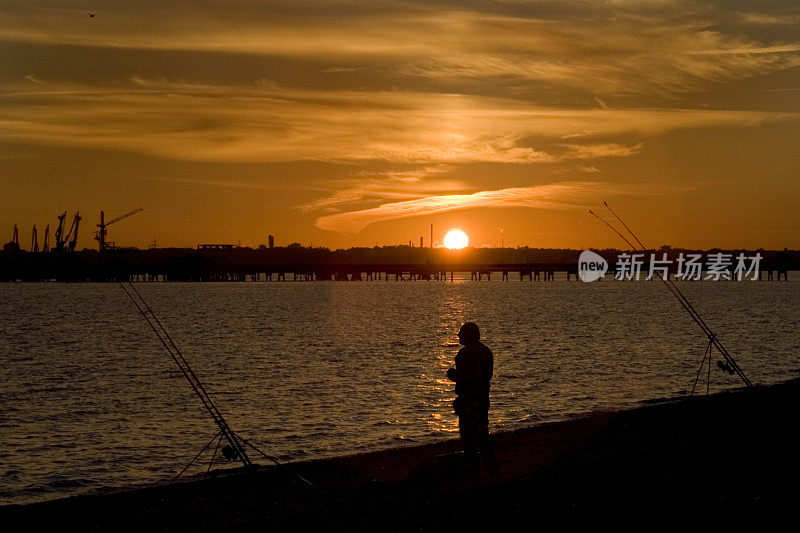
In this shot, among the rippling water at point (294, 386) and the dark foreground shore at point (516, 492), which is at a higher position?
the dark foreground shore at point (516, 492)

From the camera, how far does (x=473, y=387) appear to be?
12.3 metres

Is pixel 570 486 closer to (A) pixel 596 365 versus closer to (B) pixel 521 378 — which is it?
(B) pixel 521 378

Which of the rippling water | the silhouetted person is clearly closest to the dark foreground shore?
the silhouetted person

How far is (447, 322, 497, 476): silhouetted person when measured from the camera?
1222 centimetres

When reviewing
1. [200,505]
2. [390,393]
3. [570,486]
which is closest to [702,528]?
[570,486]

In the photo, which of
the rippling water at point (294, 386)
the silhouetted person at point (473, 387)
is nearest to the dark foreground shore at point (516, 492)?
the silhouetted person at point (473, 387)

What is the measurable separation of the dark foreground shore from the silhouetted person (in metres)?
0.58

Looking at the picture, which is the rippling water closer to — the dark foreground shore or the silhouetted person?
the dark foreground shore

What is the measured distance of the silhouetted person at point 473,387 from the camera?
12219mm

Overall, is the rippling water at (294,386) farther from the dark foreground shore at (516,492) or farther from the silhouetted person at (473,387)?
the silhouetted person at (473,387)

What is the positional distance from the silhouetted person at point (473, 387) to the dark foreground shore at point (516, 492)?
1.89 ft

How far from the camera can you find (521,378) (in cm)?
3681

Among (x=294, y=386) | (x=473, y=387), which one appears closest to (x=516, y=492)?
(x=473, y=387)

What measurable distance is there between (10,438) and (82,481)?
6.55 metres
